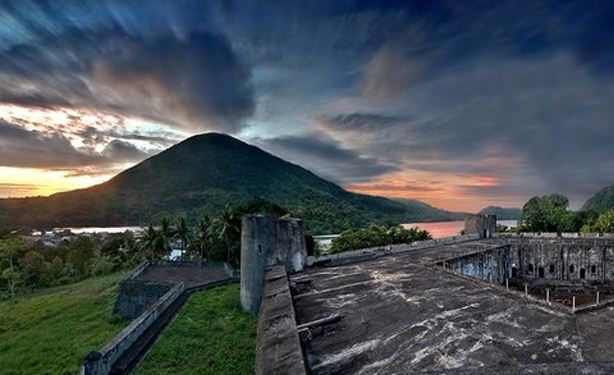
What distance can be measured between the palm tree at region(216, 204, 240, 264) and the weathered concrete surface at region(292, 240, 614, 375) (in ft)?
76.0

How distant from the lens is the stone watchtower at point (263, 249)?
16672 mm

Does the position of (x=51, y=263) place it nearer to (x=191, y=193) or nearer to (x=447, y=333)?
(x=447, y=333)

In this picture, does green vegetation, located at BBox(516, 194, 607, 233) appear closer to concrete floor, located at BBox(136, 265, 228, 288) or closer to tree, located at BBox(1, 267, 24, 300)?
concrete floor, located at BBox(136, 265, 228, 288)

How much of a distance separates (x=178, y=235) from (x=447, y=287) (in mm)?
35296

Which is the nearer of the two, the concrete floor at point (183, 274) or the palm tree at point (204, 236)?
the concrete floor at point (183, 274)

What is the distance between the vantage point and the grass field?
18.7 m

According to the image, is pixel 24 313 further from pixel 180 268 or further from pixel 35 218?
pixel 35 218

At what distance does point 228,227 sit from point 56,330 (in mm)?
14965

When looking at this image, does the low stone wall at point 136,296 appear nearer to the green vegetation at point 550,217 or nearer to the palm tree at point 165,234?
the palm tree at point 165,234

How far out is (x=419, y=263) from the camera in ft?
56.4

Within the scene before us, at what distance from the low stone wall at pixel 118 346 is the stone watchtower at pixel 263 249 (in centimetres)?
420

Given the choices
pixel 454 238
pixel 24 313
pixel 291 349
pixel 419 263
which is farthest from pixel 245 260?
pixel 24 313

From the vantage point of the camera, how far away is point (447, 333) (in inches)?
312

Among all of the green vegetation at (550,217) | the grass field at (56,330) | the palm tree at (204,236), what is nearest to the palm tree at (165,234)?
the palm tree at (204,236)
